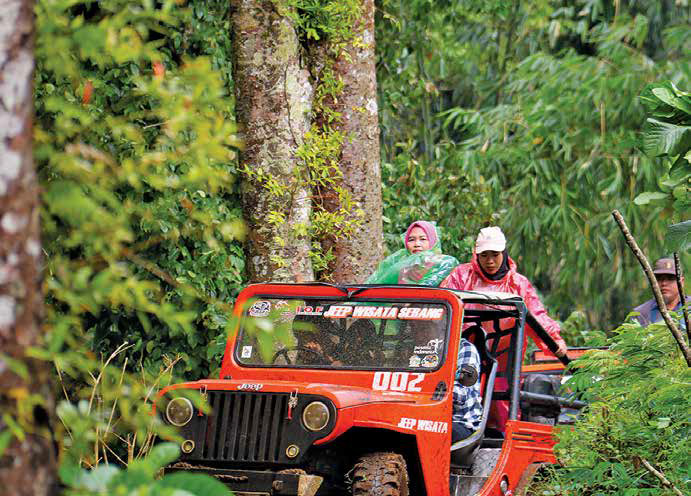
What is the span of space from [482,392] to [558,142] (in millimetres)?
10001

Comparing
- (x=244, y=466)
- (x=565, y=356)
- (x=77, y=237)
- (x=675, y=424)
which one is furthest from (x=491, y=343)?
(x=77, y=237)

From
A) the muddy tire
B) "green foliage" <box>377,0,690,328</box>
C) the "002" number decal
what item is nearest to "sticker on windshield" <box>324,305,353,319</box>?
the "002" number decal

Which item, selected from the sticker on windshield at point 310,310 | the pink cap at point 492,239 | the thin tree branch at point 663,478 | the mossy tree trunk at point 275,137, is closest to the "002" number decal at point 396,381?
the sticker on windshield at point 310,310

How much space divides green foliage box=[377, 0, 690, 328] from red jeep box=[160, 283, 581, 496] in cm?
617

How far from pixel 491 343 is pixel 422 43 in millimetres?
7227

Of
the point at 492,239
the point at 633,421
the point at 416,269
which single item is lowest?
the point at 633,421

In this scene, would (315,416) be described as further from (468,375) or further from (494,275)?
(494,275)

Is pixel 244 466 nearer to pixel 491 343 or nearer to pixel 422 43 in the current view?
pixel 491 343

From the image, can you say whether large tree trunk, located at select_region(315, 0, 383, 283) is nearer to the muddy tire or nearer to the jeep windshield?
the jeep windshield

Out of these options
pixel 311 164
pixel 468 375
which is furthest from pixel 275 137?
pixel 468 375

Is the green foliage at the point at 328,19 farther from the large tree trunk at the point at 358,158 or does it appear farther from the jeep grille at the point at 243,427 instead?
the jeep grille at the point at 243,427

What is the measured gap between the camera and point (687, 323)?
4660 millimetres

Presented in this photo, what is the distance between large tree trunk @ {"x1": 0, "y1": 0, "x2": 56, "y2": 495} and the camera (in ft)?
7.63

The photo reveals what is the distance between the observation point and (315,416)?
602 cm
